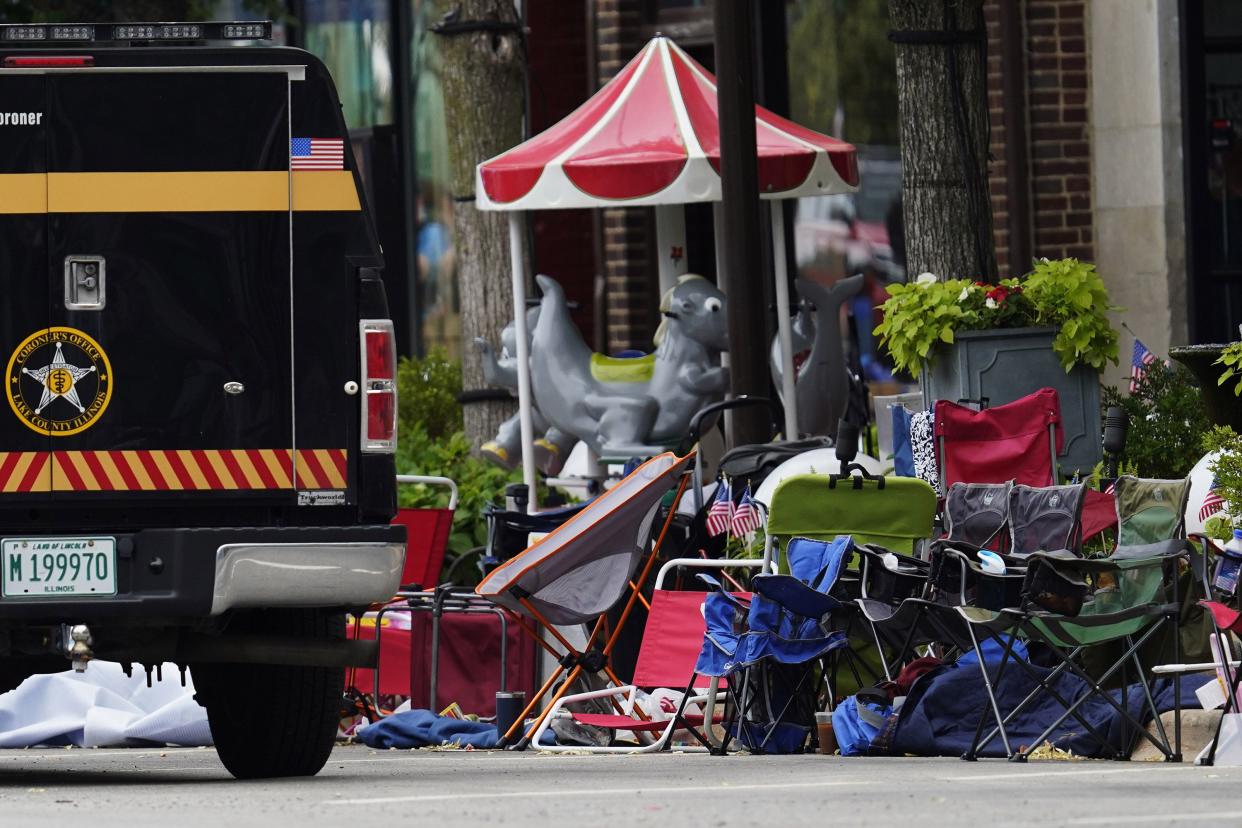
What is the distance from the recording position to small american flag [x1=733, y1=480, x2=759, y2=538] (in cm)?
1072

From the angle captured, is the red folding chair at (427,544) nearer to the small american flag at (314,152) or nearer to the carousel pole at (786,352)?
the carousel pole at (786,352)

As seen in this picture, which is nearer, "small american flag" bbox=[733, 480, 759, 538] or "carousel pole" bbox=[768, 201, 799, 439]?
"small american flag" bbox=[733, 480, 759, 538]

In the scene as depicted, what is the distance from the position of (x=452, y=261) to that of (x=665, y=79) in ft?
20.1

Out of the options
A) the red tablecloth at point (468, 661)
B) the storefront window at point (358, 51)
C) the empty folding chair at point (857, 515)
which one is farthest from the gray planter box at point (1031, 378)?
the storefront window at point (358, 51)

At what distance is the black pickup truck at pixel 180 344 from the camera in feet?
25.9

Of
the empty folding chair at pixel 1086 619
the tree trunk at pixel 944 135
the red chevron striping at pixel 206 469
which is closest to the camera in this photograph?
the red chevron striping at pixel 206 469

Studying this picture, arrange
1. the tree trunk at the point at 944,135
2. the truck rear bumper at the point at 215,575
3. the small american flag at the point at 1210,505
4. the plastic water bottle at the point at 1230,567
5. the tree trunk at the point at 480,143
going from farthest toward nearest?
the tree trunk at the point at 480,143, the tree trunk at the point at 944,135, the small american flag at the point at 1210,505, the plastic water bottle at the point at 1230,567, the truck rear bumper at the point at 215,575

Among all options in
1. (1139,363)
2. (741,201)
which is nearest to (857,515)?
(741,201)

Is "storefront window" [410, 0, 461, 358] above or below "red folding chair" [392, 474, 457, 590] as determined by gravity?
above

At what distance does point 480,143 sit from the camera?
1497 centimetres

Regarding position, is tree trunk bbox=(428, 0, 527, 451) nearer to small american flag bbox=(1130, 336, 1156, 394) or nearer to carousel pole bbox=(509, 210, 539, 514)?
carousel pole bbox=(509, 210, 539, 514)

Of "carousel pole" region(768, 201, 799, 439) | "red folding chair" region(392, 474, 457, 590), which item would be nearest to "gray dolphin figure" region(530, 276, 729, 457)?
"carousel pole" region(768, 201, 799, 439)

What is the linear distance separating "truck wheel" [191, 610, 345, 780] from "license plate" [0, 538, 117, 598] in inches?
32.6

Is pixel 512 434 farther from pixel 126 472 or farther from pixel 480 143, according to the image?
pixel 126 472
